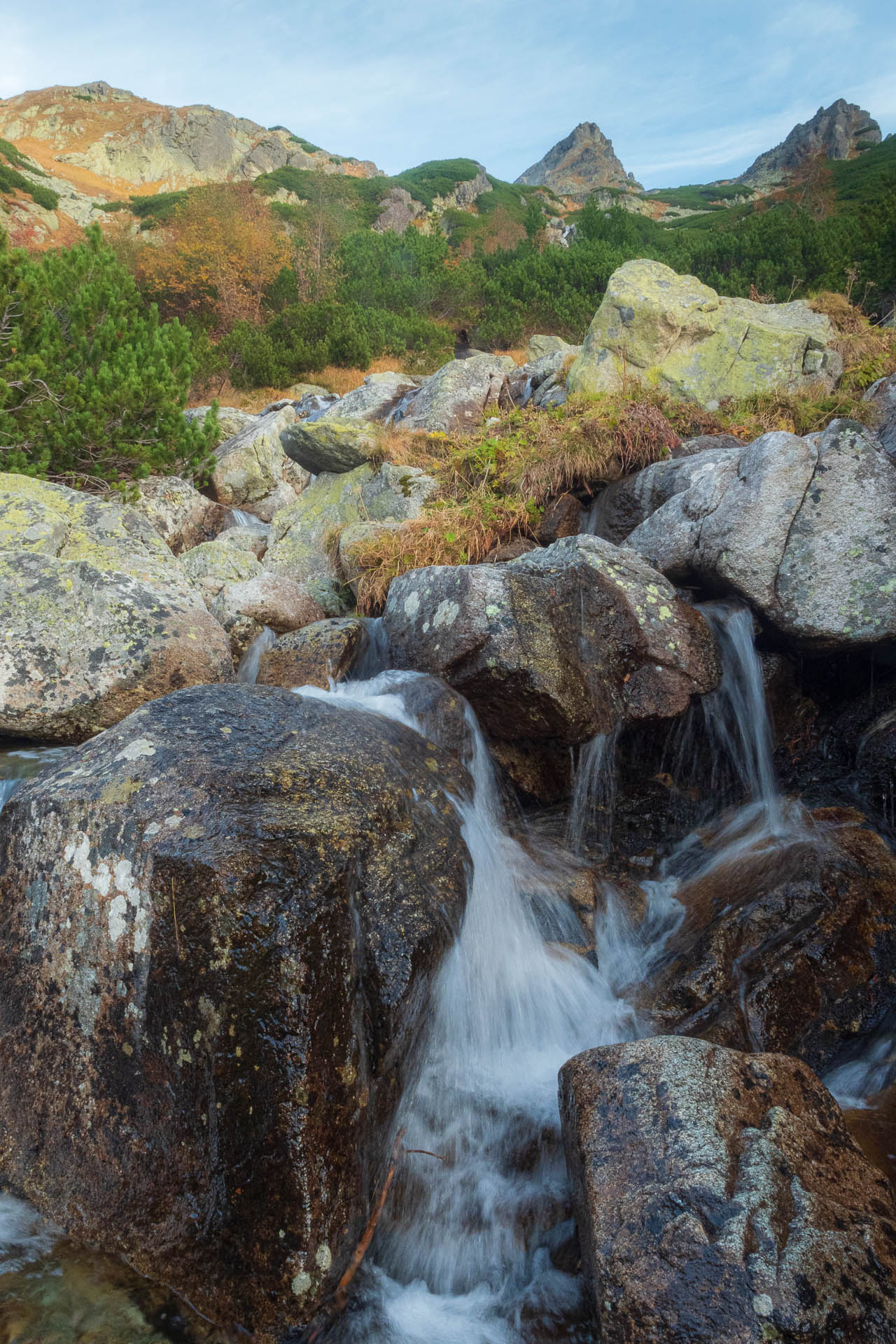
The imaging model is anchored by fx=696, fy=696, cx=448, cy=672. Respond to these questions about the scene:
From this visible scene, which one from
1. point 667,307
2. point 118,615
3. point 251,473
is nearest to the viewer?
point 118,615

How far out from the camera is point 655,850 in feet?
18.1

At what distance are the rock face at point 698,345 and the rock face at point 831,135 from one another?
1880 inches

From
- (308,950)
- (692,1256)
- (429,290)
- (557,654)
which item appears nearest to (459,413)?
(557,654)

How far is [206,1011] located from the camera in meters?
2.47

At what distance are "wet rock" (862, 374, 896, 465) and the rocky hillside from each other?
5154cm

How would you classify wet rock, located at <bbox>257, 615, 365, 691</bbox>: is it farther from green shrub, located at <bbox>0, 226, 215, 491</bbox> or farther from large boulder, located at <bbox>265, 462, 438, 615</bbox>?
green shrub, located at <bbox>0, 226, 215, 491</bbox>

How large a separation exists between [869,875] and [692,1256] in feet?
9.30

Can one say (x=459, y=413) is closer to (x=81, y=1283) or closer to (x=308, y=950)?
(x=308, y=950)

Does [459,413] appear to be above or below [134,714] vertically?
above

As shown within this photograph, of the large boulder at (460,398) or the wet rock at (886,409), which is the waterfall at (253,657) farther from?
the wet rock at (886,409)

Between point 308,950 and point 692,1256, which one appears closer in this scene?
point 692,1256

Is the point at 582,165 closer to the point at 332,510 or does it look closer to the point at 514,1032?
the point at 332,510

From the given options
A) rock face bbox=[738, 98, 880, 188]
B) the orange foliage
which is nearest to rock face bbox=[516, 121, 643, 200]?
rock face bbox=[738, 98, 880, 188]

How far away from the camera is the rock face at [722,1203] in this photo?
81.5 inches
